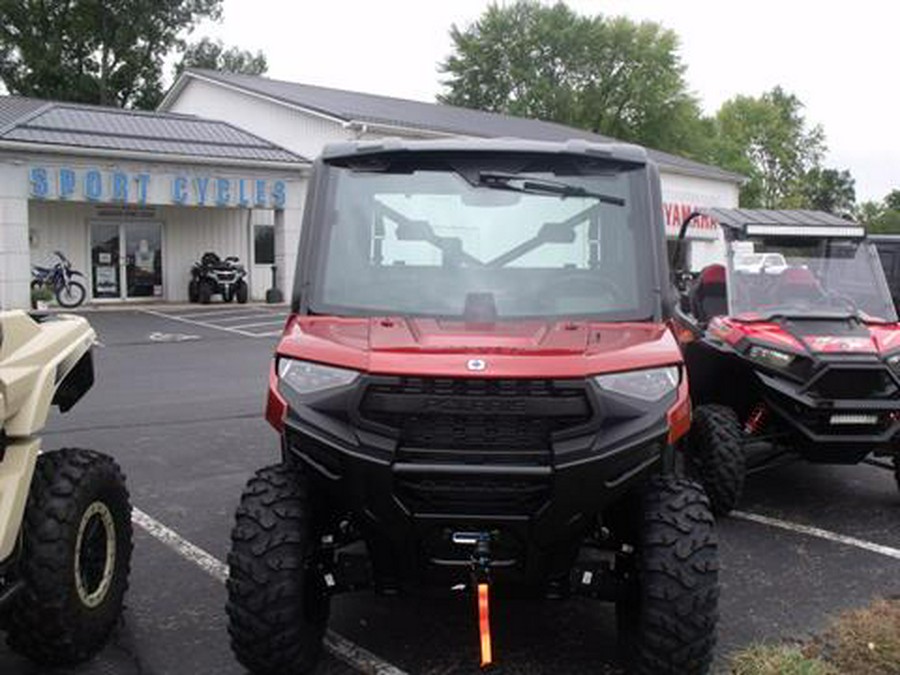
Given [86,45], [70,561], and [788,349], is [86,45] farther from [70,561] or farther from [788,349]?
[70,561]

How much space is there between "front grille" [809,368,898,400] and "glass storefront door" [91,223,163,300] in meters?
20.8

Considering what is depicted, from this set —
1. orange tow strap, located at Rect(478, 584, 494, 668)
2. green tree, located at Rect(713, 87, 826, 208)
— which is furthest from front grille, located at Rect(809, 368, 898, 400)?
green tree, located at Rect(713, 87, 826, 208)

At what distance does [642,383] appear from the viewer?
11.9ft

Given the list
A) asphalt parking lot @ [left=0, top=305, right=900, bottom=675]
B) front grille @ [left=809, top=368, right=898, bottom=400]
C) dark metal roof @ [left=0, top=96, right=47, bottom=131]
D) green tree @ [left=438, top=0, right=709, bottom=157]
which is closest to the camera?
asphalt parking lot @ [left=0, top=305, right=900, bottom=675]

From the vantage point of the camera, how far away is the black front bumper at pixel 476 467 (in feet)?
11.5

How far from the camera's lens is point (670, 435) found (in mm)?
3619

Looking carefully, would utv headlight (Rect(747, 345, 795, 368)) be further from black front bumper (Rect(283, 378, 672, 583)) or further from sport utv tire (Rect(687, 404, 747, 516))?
black front bumper (Rect(283, 378, 672, 583))

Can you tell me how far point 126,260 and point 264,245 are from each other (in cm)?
392

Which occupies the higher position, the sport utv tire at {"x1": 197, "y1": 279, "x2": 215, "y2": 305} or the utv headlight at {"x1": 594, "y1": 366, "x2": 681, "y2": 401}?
the utv headlight at {"x1": 594, "y1": 366, "x2": 681, "y2": 401}

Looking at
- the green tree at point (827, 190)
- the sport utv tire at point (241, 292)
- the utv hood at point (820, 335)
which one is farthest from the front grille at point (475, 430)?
the green tree at point (827, 190)

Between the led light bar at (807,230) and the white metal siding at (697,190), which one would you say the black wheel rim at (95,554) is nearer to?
the led light bar at (807,230)

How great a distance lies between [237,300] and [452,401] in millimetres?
22194

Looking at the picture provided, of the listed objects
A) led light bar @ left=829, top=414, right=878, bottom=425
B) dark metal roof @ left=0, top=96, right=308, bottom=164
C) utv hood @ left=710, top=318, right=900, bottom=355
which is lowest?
led light bar @ left=829, top=414, right=878, bottom=425

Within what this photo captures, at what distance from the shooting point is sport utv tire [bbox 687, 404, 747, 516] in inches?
249
